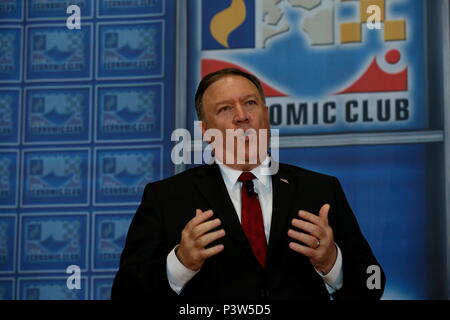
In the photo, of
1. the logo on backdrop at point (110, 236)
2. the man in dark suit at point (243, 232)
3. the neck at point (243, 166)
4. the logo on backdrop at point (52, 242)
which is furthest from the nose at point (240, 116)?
the logo on backdrop at point (52, 242)

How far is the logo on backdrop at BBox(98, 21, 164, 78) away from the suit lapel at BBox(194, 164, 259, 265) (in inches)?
39.1

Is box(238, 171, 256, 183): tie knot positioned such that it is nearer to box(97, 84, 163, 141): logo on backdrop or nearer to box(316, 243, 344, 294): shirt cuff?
box(316, 243, 344, 294): shirt cuff

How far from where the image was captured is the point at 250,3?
3266 mm

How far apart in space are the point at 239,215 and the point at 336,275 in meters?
0.37

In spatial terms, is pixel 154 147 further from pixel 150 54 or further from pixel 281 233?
pixel 281 233

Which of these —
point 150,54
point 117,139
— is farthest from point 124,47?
point 117,139

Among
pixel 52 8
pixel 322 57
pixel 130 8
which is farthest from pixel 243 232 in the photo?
pixel 52 8

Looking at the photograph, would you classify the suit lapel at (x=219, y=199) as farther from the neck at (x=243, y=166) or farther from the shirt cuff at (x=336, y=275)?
the shirt cuff at (x=336, y=275)

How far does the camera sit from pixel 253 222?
2.29 m

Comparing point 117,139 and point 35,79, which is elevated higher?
point 35,79

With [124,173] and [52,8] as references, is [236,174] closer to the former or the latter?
[124,173]

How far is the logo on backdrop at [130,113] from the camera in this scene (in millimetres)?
3232

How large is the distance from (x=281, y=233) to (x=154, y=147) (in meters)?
1.12
